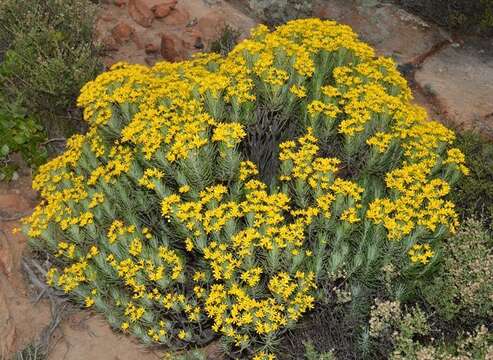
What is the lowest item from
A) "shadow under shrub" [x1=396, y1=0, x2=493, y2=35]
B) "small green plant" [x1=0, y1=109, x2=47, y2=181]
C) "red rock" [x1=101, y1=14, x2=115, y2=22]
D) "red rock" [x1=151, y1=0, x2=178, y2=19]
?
"small green plant" [x1=0, y1=109, x2=47, y2=181]

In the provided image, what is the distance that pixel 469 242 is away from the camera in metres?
5.30

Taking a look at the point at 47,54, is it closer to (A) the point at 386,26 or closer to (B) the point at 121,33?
(B) the point at 121,33

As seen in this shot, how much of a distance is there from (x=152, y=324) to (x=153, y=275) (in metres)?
0.51

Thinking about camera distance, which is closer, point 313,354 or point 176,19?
point 313,354

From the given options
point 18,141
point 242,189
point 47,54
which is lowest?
point 18,141

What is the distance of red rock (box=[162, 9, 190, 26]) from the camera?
28.6ft

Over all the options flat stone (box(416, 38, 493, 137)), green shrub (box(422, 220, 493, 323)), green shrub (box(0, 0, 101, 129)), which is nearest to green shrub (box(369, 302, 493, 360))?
green shrub (box(422, 220, 493, 323))

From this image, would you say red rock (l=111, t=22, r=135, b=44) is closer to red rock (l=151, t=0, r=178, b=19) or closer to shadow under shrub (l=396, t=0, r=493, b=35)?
red rock (l=151, t=0, r=178, b=19)

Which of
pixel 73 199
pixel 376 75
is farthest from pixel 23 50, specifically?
pixel 376 75

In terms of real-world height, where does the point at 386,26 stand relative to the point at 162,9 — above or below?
above

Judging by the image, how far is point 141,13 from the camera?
8594mm

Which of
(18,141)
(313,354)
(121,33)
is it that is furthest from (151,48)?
(313,354)

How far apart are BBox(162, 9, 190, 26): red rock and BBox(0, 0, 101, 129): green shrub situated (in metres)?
1.28

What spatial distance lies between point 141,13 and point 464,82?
452 cm
